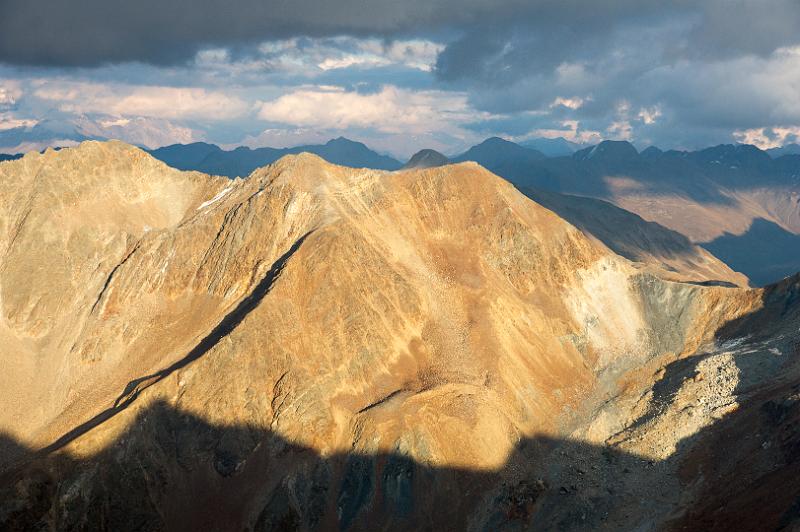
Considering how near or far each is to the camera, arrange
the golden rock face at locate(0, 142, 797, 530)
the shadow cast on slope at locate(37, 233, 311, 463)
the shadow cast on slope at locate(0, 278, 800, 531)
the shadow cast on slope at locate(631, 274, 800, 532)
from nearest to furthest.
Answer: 1. the shadow cast on slope at locate(631, 274, 800, 532)
2. the shadow cast on slope at locate(0, 278, 800, 531)
3. the golden rock face at locate(0, 142, 797, 530)
4. the shadow cast on slope at locate(37, 233, 311, 463)

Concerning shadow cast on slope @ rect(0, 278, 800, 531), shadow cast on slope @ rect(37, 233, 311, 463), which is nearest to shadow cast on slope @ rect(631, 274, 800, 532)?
shadow cast on slope @ rect(0, 278, 800, 531)

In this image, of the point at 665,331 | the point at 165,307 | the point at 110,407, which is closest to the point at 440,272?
the point at 665,331

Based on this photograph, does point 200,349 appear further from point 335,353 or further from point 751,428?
point 751,428

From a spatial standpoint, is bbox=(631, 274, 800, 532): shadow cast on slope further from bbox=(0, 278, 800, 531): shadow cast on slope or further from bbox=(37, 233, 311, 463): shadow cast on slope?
bbox=(37, 233, 311, 463): shadow cast on slope

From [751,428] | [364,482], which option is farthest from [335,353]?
[751,428]

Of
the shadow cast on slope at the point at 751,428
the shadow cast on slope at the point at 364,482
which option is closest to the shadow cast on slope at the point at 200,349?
the shadow cast on slope at the point at 364,482

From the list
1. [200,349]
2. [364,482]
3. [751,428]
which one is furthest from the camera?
[200,349]

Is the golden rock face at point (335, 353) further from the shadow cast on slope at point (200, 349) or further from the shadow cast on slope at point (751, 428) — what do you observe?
the shadow cast on slope at point (751, 428)
